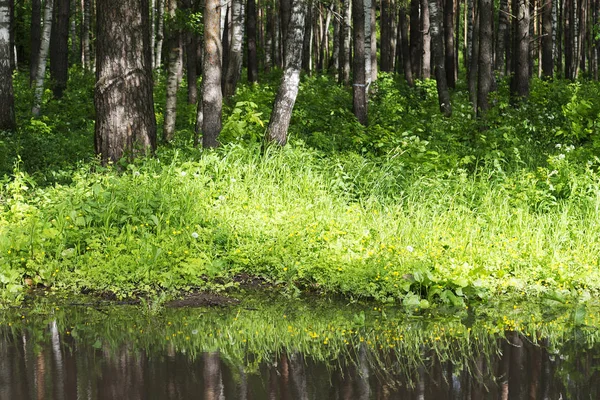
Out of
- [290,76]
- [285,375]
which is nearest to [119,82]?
[290,76]

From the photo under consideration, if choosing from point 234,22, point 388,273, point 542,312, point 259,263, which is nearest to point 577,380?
point 542,312

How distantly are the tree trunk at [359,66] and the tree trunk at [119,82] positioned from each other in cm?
578

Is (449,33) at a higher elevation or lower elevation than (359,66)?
higher

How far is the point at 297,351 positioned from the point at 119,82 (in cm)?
595

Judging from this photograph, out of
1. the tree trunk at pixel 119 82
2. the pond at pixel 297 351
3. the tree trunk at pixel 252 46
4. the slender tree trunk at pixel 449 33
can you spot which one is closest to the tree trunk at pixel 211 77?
the tree trunk at pixel 119 82

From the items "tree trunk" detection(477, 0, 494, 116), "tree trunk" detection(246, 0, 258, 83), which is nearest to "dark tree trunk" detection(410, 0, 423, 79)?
"tree trunk" detection(246, 0, 258, 83)

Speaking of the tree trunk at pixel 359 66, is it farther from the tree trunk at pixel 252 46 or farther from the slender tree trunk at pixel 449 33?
the slender tree trunk at pixel 449 33

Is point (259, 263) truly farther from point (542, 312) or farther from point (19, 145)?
point (19, 145)

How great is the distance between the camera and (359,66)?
14.5 meters

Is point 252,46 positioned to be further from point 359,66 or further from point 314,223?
point 314,223

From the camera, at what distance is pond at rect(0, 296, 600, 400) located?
422 centimetres

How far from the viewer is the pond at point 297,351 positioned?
13.9 feet

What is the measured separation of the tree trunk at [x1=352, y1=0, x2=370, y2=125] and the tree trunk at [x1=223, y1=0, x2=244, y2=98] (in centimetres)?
348

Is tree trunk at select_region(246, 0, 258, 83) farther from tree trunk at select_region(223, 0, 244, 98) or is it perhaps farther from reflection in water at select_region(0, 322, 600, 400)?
reflection in water at select_region(0, 322, 600, 400)
